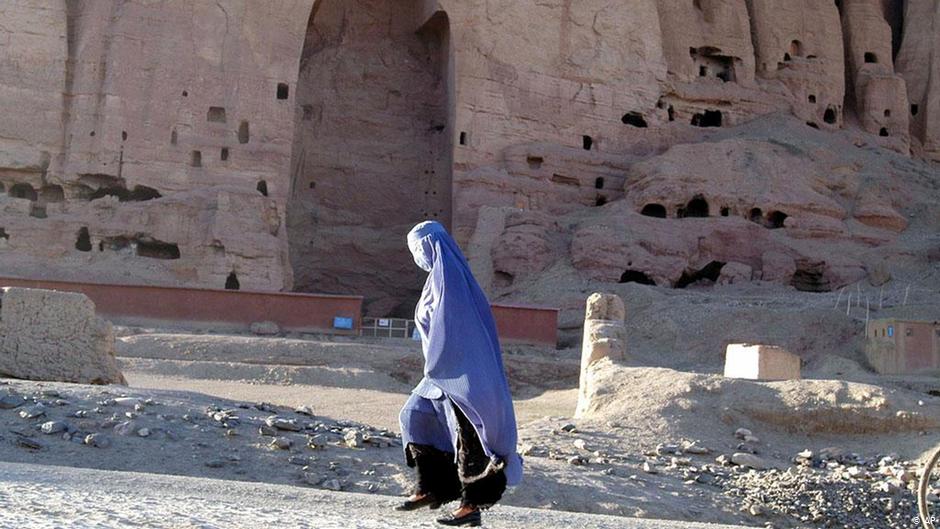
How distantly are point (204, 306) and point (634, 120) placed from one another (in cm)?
1881

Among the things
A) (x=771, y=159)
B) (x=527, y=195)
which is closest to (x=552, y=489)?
(x=527, y=195)

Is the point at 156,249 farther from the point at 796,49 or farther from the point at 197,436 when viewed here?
the point at 796,49

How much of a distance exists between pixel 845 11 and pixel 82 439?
4261 cm

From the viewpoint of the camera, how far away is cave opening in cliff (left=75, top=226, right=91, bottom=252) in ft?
95.3

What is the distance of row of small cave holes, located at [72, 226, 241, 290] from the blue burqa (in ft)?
77.6

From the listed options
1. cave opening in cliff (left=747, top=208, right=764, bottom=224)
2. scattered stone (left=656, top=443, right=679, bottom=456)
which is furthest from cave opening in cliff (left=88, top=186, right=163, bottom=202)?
scattered stone (left=656, top=443, right=679, bottom=456)

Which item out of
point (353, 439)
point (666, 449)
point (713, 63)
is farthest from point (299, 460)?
point (713, 63)

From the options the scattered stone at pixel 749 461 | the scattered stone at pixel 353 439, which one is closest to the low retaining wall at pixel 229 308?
the scattered stone at pixel 749 461

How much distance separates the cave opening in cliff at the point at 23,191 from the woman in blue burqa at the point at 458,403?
27.5m

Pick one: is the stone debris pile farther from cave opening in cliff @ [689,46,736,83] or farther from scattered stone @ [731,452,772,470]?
cave opening in cliff @ [689,46,736,83]

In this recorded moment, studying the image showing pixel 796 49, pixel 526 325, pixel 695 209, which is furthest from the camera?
pixel 796 49

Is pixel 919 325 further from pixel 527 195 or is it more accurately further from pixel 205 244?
pixel 205 244

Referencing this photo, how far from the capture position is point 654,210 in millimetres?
33719

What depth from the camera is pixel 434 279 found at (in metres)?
5.66
